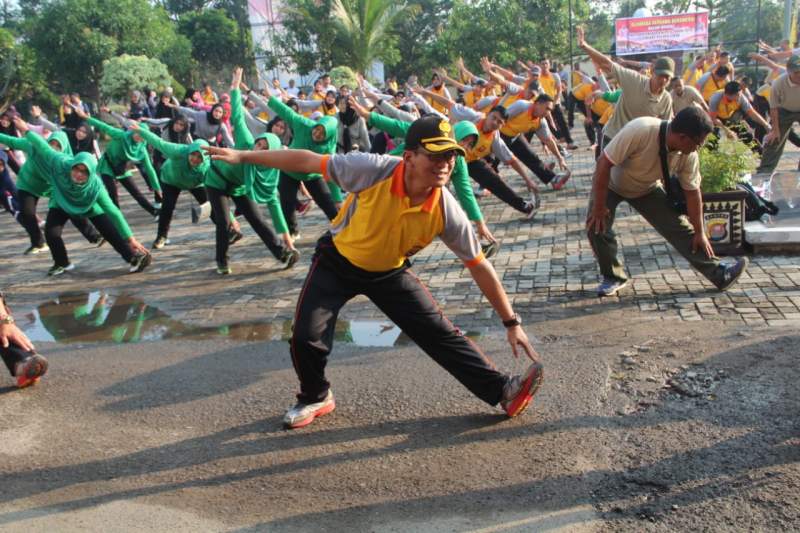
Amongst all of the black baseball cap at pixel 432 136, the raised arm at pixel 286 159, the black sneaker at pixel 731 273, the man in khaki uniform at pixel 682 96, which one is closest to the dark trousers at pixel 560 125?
the man in khaki uniform at pixel 682 96

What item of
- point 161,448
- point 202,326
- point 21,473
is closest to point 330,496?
point 161,448

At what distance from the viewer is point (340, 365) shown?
5.04m

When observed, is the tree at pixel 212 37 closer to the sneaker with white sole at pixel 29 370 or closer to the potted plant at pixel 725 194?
the potted plant at pixel 725 194

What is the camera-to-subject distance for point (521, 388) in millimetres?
3928

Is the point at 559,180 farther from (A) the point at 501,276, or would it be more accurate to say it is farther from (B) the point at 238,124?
(B) the point at 238,124

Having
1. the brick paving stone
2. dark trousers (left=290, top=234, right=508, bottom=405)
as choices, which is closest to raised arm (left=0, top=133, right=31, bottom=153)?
the brick paving stone

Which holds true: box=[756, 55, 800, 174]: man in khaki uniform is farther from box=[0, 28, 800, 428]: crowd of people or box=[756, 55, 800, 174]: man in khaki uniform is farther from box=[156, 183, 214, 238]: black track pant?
box=[156, 183, 214, 238]: black track pant

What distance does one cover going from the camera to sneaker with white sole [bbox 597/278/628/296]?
6051 mm

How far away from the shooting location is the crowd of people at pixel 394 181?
146 inches

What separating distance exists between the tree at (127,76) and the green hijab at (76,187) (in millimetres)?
17197

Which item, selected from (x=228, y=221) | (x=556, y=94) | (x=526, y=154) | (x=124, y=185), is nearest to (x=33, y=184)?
(x=124, y=185)

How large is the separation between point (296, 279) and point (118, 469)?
3829mm

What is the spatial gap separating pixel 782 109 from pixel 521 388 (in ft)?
23.8

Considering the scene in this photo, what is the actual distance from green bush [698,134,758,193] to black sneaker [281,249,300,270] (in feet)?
13.4
